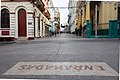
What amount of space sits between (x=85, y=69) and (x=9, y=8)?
2658 centimetres

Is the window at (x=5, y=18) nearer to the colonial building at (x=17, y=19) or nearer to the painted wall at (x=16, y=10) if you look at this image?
the colonial building at (x=17, y=19)

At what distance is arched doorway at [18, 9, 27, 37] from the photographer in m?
33.8

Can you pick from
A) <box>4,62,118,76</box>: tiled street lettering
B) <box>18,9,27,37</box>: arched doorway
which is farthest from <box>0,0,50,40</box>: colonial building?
<box>4,62,118,76</box>: tiled street lettering

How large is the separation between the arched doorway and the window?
1.40 m

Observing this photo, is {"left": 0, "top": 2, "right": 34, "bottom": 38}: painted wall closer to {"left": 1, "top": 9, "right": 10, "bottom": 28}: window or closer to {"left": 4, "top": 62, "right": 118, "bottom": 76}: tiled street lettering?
{"left": 1, "top": 9, "right": 10, "bottom": 28}: window

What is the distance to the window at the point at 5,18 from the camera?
1335 inches

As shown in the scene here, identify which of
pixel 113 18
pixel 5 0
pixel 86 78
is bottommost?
pixel 86 78

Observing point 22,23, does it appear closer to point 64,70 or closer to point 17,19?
point 17,19

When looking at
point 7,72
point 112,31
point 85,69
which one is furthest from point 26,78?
point 112,31

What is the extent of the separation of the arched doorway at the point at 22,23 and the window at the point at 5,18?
55.3 inches

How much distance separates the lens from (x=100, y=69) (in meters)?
8.23

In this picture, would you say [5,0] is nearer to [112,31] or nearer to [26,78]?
[112,31]

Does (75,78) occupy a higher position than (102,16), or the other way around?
(102,16)

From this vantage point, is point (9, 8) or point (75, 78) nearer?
point (75, 78)
